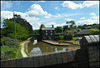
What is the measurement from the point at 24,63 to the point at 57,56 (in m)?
0.88

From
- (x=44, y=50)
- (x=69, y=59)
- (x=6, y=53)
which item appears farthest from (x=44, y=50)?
(x=69, y=59)

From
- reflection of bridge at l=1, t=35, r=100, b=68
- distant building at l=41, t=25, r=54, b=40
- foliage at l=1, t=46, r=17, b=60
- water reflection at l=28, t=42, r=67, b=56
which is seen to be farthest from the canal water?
distant building at l=41, t=25, r=54, b=40

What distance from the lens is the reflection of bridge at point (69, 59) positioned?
2047 millimetres

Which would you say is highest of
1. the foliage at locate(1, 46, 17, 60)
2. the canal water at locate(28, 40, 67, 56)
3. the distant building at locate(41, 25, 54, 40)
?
the distant building at locate(41, 25, 54, 40)

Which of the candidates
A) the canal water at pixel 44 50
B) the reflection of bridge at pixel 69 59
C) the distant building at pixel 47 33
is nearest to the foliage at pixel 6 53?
the reflection of bridge at pixel 69 59

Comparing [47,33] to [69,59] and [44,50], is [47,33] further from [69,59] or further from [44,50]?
[69,59]

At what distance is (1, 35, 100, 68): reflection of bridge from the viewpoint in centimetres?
Result: 205

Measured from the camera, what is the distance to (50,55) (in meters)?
2.18

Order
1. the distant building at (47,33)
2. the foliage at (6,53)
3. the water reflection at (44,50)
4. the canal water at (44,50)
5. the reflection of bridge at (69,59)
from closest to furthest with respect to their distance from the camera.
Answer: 1. the reflection of bridge at (69,59)
2. the foliage at (6,53)
3. the canal water at (44,50)
4. the water reflection at (44,50)
5. the distant building at (47,33)

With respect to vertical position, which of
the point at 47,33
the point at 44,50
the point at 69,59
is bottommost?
the point at 44,50

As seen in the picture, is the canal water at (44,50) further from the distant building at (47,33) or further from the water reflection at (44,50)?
the distant building at (47,33)

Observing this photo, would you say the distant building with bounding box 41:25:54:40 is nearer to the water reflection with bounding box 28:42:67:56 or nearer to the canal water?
the canal water

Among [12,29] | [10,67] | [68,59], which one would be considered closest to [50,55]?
[68,59]

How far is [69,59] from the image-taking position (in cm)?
220
